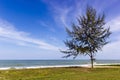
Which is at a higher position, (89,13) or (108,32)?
(89,13)

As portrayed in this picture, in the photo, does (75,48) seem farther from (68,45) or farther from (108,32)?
(108,32)

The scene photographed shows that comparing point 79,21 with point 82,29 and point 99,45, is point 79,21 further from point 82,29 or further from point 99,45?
point 99,45

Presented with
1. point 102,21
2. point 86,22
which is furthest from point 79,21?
point 102,21

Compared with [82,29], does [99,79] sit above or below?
below

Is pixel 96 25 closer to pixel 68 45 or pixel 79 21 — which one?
pixel 79 21

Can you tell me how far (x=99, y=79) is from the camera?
1728cm

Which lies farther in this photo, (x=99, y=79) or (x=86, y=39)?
(x=86, y=39)

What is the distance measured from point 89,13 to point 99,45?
5333mm

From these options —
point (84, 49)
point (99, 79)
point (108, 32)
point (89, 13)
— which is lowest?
point (99, 79)

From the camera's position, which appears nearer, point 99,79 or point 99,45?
point 99,79

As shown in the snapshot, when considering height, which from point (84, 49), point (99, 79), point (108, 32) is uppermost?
point (108, 32)

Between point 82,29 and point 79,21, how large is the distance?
1.38 m

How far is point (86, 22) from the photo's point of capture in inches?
1254

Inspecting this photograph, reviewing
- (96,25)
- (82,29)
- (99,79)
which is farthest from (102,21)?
(99,79)
